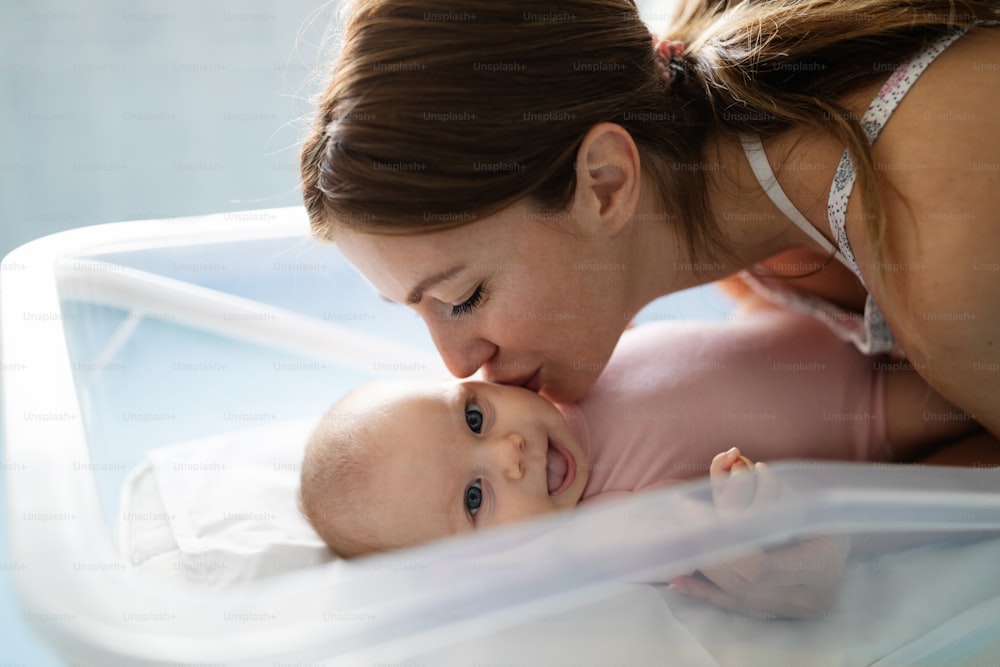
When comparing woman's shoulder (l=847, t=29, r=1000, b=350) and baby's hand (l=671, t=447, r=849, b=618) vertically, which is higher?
woman's shoulder (l=847, t=29, r=1000, b=350)

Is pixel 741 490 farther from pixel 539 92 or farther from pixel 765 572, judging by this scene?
pixel 539 92

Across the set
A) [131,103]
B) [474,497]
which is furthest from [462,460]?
[131,103]

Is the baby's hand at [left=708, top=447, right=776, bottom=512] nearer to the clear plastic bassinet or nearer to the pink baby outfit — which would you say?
the clear plastic bassinet

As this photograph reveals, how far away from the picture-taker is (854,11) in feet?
3.68

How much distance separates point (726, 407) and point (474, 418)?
332mm

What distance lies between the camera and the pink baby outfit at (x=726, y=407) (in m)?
1.22

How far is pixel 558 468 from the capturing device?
1.16 m

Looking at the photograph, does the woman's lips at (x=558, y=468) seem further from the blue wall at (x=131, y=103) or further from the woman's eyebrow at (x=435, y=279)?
the blue wall at (x=131, y=103)

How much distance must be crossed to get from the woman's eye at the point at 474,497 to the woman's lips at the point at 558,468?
0.28ft

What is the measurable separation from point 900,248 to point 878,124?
144 mm

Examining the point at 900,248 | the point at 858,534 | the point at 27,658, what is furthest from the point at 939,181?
the point at 27,658

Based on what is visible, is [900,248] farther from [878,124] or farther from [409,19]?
[409,19]

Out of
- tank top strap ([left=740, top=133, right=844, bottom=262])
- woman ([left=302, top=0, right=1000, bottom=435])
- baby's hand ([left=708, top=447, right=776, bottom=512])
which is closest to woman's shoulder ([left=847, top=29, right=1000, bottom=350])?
woman ([left=302, top=0, right=1000, bottom=435])

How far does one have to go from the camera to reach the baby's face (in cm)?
108
